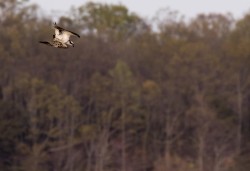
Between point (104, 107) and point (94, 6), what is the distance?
11.1 metres

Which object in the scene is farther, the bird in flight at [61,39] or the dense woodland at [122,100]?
Answer: the dense woodland at [122,100]

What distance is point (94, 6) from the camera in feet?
161

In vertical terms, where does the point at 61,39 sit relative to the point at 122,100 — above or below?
below

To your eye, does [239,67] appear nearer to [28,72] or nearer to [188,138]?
[188,138]

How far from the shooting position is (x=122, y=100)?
3859 centimetres

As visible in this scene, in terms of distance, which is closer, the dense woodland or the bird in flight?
the bird in flight

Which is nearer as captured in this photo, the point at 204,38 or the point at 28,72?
the point at 28,72

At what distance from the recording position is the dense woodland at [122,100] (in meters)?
37.0

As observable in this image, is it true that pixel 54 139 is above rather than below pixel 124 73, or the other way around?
below

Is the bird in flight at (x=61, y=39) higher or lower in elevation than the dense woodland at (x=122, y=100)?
lower

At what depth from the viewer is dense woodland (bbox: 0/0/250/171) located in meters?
37.0

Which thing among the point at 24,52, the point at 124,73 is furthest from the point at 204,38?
the point at 24,52

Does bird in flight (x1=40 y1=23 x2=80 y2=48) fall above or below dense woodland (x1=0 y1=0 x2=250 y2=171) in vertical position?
below

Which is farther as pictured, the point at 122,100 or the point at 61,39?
the point at 122,100
